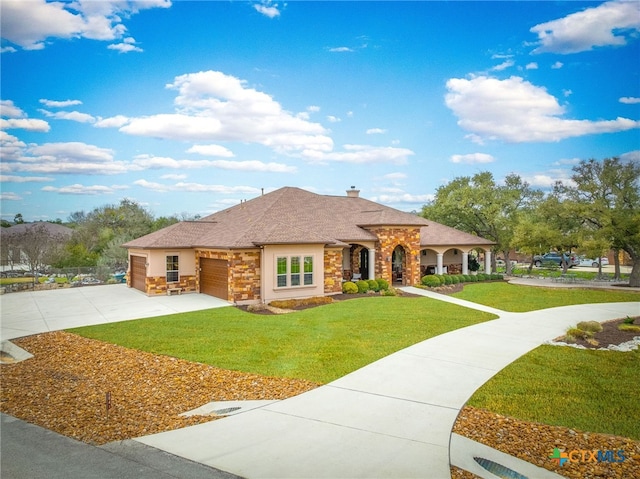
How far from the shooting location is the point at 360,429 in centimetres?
593

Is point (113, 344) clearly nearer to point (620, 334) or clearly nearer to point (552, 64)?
point (620, 334)

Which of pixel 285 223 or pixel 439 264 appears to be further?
pixel 439 264

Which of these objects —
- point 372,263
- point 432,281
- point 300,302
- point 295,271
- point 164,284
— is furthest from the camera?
point 372,263

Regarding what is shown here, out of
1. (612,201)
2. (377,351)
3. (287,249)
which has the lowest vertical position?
(377,351)

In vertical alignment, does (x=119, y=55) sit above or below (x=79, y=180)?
above

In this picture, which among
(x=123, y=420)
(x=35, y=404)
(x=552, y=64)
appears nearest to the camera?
(x=123, y=420)

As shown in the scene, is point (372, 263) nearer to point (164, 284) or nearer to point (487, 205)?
point (164, 284)

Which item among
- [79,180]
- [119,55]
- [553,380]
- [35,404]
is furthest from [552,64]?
[79,180]

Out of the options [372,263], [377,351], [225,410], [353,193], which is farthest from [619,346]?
[353,193]

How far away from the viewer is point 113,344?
1108 cm

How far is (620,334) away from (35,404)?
1503cm

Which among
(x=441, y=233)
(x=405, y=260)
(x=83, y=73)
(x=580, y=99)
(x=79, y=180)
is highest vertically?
(x=83, y=73)

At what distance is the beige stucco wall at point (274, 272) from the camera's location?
17.8 m

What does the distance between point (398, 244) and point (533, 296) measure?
7.59 metres
